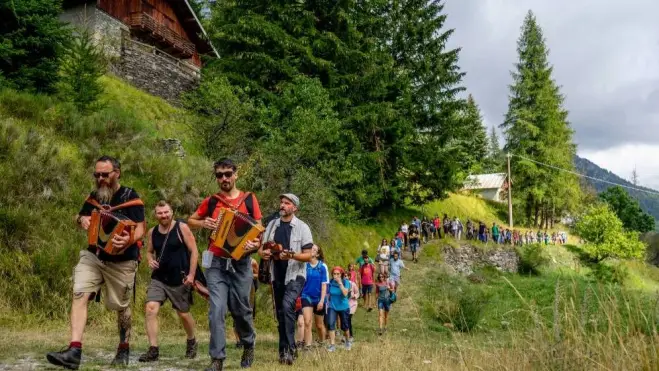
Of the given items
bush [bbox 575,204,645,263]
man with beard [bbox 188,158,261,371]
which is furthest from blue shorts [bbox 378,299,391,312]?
bush [bbox 575,204,645,263]

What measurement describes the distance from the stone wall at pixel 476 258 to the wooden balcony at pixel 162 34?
18926 millimetres

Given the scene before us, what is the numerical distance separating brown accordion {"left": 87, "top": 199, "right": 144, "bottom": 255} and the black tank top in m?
1.05

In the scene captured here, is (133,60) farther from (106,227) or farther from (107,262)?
(106,227)

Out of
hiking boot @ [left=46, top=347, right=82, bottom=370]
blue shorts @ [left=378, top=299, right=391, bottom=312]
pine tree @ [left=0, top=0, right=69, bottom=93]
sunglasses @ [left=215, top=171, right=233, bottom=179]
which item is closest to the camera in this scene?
hiking boot @ [left=46, top=347, right=82, bottom=370]

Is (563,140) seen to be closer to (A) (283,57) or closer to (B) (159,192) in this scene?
(A) (283,57)

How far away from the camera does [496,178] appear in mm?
66875

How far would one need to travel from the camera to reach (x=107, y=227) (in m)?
4.97

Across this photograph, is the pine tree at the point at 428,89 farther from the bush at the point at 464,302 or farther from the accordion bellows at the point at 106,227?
the accordion bellows at the point at 106,227

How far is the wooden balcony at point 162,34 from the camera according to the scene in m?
26.3

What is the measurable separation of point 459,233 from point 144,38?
21.6m

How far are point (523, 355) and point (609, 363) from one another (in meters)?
0.66

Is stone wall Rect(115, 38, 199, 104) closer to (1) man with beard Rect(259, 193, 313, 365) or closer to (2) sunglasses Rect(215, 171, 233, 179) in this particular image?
(1) man with beard Rect(259, 193, 313, 365)

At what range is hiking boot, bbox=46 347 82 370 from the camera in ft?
15.2

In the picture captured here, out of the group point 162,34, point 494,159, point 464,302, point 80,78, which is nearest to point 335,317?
point 464,302
